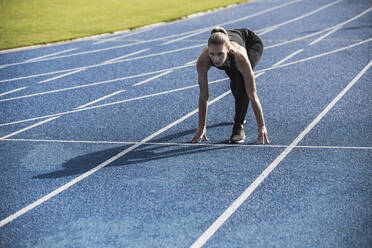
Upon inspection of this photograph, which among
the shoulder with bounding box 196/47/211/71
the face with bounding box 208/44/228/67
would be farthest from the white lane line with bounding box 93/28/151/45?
the face with bounding box 208/44/228/67

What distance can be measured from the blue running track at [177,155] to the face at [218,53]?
1.11 m

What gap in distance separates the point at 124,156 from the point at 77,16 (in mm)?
12282

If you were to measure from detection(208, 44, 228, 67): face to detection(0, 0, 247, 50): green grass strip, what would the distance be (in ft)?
28.9

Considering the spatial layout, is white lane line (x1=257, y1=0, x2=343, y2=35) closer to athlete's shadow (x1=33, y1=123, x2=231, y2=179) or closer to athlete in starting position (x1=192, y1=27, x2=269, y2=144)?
athlete in starting position (x1=192, y1=27, x2=269, y2=144)

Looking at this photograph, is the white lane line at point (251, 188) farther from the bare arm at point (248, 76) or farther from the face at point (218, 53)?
the face at point (218, 53)

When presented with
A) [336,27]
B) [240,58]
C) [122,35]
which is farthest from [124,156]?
[336,27]

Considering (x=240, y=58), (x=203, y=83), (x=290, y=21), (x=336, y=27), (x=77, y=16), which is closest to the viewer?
(x=240, y=58)

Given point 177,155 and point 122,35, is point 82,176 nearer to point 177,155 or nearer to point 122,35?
point 177,155

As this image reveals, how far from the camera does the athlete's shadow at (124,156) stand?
5.68 m

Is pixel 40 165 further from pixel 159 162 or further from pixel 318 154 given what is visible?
pixel 318 154

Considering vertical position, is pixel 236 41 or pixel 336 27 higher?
pixel 236 41

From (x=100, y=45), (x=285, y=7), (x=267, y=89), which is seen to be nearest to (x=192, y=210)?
(x=267, y=89)

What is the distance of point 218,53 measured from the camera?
5223mm

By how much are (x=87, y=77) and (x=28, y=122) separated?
A: 8.89 ft
